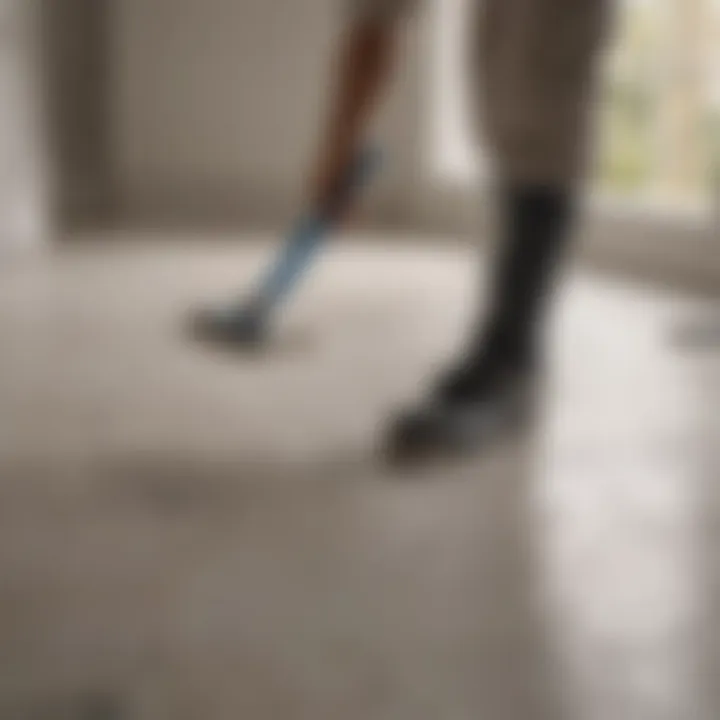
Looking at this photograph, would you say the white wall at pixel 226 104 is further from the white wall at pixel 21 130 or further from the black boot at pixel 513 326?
the black boot at pixel 513 326

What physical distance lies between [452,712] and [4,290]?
1282mm

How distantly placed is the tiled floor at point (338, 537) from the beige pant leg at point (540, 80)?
0.27m

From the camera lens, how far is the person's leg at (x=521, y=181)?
119cm

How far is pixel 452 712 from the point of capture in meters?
0.75

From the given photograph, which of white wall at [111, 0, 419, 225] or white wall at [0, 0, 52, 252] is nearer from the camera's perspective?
white wall at [0, 0, 52, 252]


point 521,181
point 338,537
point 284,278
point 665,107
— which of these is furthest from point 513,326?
point 665,107

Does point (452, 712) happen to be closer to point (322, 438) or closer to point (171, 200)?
point (322, 438)

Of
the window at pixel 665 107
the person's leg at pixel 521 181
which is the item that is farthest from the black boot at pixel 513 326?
the window at pixel 665 107

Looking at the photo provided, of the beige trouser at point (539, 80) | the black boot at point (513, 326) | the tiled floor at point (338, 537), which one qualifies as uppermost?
the beige trouser at point (539, 80)

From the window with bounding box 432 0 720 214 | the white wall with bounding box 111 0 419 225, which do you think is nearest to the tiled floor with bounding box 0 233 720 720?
the window with bounding box 432 0 720 214

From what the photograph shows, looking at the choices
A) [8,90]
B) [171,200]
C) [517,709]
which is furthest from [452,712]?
[171,200]

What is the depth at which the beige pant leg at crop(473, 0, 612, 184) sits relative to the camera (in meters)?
1.19

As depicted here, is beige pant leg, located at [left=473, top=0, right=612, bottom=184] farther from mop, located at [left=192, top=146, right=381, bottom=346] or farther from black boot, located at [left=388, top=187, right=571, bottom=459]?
mop, located at [left=192, top=146, right=381, bottom=346]

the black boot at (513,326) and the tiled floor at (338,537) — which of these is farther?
the black boot at (513,326)
